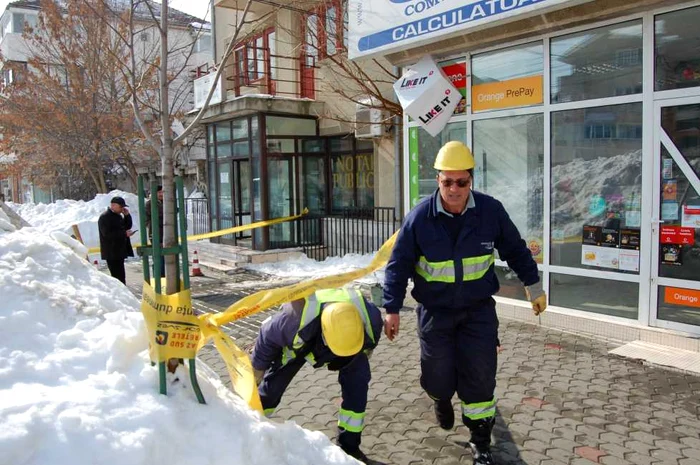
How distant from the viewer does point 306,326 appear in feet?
11.1

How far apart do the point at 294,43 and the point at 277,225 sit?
4.67 meters

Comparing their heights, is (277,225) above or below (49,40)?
below

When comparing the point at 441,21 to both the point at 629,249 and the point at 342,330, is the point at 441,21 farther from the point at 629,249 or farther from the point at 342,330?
the point at 342,330

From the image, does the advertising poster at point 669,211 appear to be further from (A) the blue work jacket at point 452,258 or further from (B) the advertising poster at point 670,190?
(A) the blue work jacket at point 452,258

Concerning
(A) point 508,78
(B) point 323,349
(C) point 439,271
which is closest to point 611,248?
(A) point 508,78

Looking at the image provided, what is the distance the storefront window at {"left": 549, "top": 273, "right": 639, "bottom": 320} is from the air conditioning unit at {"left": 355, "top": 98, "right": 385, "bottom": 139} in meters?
5.86

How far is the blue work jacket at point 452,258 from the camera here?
11.9 ft

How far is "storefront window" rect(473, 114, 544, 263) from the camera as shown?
6906 mm

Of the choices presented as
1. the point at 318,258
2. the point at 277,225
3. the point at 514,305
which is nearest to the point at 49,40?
the point at 277,225

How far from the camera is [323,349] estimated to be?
346 centimetres

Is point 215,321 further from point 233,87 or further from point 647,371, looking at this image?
point 233,87

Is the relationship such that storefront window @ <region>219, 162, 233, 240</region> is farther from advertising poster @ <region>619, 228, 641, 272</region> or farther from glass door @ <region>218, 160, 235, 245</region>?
advertising poster @ <region>619, 228, 641, 272</region>

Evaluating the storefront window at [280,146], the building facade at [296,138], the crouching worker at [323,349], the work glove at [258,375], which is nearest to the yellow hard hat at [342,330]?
the crouching worker at [323,349]

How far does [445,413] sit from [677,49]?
168 inches
